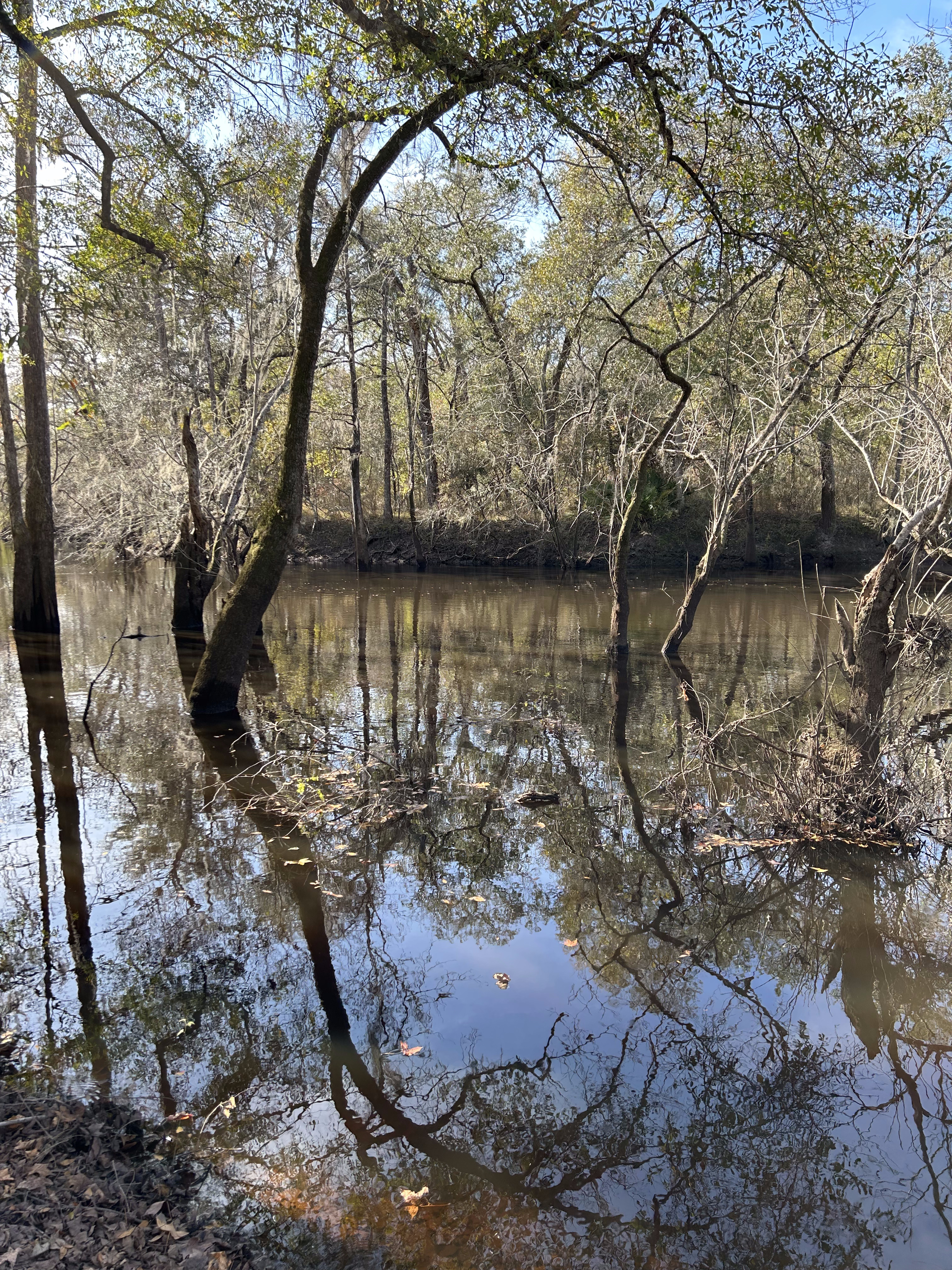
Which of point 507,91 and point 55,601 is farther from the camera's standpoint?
point 55,601

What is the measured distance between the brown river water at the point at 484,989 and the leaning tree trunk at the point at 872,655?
1.06 m

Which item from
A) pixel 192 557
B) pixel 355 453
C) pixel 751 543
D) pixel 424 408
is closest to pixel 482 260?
pixel 355 453

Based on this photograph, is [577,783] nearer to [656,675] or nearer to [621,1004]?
[621,1004]

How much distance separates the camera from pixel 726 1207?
3.58 meters

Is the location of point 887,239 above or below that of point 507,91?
below

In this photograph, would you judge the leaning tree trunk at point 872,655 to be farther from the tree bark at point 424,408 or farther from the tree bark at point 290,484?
the tree bark at point 424,408

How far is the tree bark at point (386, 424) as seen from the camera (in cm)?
3020

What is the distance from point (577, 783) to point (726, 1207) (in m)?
5.37

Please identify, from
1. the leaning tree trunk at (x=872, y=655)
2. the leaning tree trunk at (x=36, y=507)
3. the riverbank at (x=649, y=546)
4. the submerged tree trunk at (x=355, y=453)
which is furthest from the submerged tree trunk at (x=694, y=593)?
the riverbank at (x=649, y=546)

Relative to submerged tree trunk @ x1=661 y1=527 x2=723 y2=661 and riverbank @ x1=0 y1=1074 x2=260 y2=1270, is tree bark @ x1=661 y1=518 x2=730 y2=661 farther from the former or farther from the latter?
riverbank @ x1=0 y1=1074 x2=260 y2=1270

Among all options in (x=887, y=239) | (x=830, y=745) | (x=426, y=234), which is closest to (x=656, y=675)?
(x=830, y=745)

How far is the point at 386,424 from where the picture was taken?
35.5 m


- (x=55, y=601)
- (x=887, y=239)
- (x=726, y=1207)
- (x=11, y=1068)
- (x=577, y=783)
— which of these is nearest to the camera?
(x=726, y=1207)

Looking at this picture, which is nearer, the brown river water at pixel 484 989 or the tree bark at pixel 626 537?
the brown river water at pixel 484 989
